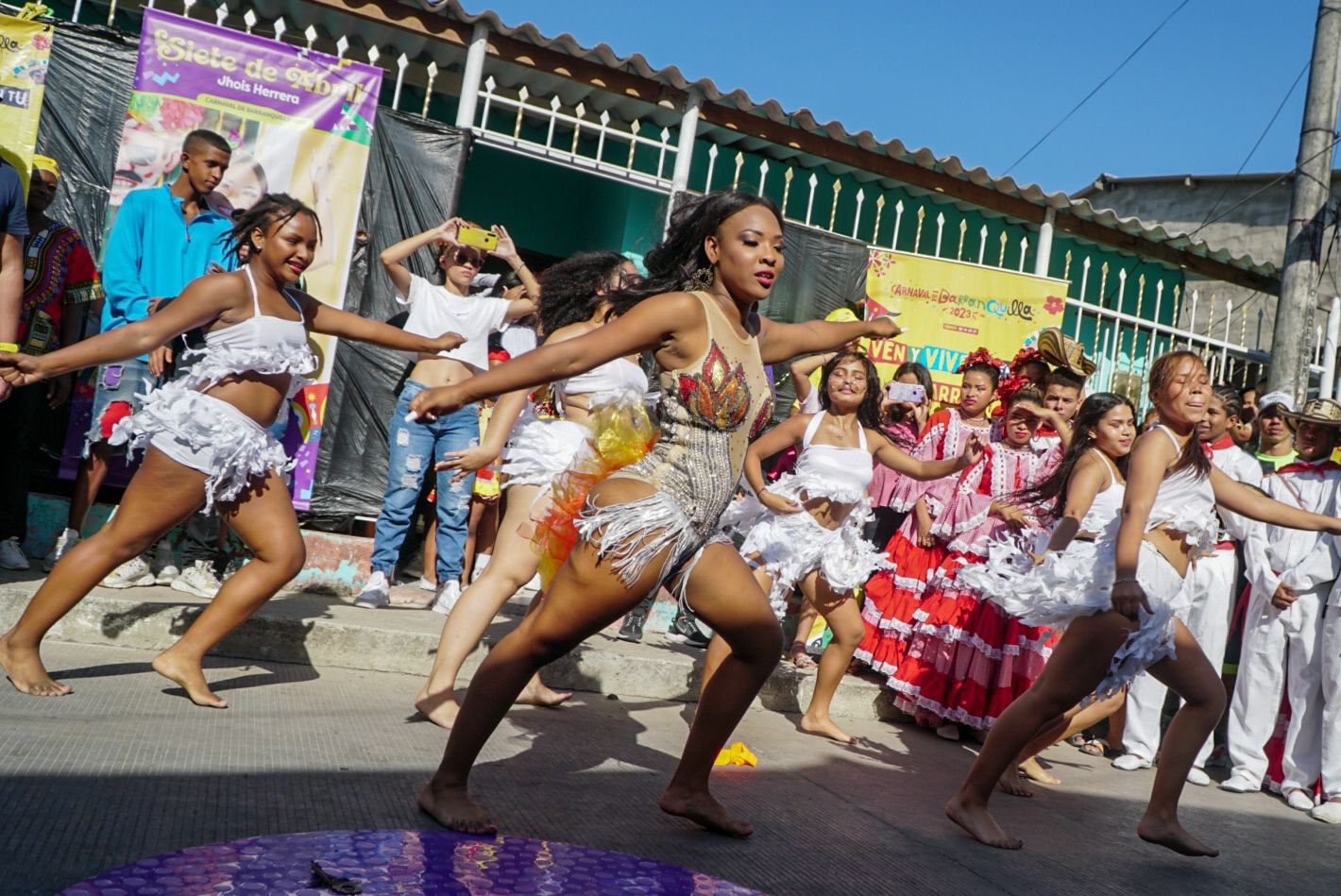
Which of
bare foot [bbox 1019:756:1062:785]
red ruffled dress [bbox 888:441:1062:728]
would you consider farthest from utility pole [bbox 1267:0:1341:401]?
bare foot [bbox 1019:756:1062:785]

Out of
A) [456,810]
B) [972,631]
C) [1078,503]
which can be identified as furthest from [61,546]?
[1078,503]

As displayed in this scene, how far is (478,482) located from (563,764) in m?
3.20

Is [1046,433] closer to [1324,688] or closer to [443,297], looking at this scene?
[1324,688]

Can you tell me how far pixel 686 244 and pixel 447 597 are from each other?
3488 mm

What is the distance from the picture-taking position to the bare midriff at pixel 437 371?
22.6ft

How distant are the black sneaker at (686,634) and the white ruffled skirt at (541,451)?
2.50m

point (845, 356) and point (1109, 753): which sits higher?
point (845, 356)

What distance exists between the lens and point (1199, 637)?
6.73 m

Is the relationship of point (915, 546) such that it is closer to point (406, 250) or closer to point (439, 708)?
point (439, 708)

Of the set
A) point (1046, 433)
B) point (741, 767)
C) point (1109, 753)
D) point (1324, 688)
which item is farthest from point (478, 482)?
point (1324, 688)

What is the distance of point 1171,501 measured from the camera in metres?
4.67

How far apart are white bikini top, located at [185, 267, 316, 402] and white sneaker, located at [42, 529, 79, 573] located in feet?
6.70

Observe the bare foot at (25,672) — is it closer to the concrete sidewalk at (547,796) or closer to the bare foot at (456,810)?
the concrete sidewalk at (547,796)

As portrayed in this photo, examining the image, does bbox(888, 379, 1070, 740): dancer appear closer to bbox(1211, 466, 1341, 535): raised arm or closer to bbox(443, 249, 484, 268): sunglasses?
bbox(1211, 466, 1341, 535): raised arm
